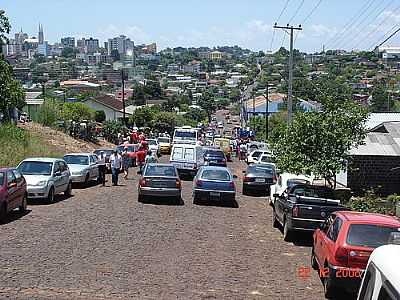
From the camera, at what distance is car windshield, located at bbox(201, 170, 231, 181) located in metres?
26.5

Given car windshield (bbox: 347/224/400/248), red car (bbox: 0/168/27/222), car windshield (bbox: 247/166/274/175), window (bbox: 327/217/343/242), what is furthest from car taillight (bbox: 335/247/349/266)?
car windshield (bbox: 247/166/274/175)

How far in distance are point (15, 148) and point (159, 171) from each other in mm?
12862

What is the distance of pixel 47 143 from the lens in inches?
1865

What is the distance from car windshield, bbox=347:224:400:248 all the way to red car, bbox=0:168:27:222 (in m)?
10.2

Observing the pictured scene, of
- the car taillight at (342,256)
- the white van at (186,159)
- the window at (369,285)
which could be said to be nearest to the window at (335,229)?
the car taillight at (342,256)

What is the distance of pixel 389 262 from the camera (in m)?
4.98

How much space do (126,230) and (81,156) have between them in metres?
13.9

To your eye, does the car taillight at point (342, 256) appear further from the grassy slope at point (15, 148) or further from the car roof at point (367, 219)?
the grassy slope at point (15, 148)

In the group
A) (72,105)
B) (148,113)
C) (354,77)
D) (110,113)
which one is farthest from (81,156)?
(354,77)

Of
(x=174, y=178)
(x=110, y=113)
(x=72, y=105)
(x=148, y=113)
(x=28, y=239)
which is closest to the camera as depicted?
(x=28, y=239)

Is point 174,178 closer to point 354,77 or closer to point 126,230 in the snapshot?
point 126,230

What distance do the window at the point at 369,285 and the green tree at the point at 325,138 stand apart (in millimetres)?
18804

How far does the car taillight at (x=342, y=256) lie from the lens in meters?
11.3

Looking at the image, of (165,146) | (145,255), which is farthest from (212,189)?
(165,146)
